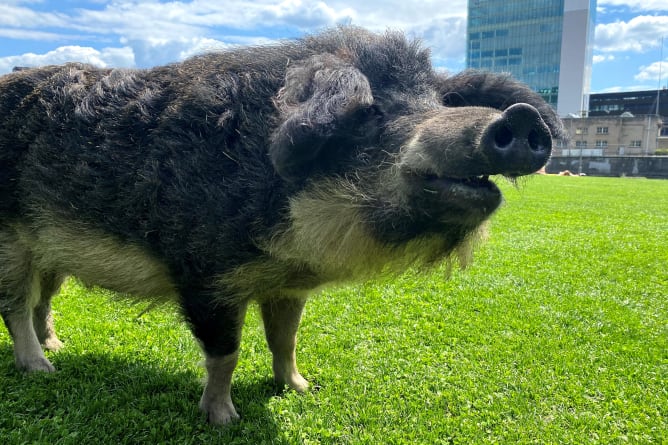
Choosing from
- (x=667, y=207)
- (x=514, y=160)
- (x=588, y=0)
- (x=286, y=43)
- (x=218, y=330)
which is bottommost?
(x=667, y=207)

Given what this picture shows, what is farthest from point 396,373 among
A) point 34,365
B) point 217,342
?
point 34,365

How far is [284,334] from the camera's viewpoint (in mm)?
3367

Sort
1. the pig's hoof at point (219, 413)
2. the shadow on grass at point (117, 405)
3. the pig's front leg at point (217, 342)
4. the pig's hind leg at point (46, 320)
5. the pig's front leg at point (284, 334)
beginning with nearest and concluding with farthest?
the pig's front leg at point (217, 342), the shadow on grass at point (117, 405), the pig's hoof at point (219, 413), the pig's front leg at point (284, 334), the pig's hind leg at point (46, 320)

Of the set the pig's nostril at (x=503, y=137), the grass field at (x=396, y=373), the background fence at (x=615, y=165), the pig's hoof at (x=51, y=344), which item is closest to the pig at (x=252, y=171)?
the pig's nostril at (x=503, y=137)

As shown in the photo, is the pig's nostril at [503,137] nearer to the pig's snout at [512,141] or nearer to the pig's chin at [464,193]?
the pig's snout at [512,141]

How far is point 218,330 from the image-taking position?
278 cm

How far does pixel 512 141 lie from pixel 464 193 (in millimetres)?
265

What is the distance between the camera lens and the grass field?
2.95m

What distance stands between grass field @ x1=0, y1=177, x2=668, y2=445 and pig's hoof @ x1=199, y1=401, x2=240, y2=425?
1.9 inches

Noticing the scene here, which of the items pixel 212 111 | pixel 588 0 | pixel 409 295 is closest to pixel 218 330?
pixel 212 111

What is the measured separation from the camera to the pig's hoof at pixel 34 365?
3.47 m

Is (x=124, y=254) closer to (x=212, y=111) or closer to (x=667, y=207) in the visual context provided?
(x=212, y=111)

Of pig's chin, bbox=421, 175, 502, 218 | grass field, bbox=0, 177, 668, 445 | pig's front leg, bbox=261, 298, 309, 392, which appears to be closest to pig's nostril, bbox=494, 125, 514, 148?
pig's chin, bbox=421, 175, 502, 218

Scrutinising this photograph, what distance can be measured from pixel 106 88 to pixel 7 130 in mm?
678
